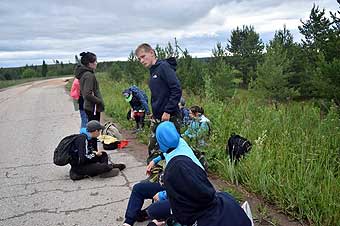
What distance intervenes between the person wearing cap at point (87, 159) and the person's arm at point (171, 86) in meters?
1.31

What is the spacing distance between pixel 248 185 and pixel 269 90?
97.1ft

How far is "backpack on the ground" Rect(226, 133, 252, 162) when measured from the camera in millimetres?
4953

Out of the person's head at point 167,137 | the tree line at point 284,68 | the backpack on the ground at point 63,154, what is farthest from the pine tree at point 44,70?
the person's head at point 167,137

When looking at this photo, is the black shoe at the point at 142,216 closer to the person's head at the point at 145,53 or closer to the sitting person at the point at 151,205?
the sitting person at the point at 151,205

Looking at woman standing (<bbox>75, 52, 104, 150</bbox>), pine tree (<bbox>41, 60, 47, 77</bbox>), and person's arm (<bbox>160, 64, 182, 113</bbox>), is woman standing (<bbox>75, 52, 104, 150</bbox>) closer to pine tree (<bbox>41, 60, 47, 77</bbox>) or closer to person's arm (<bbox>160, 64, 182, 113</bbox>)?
person's arm (<bbox>160, 64, 182, 113</bbox>)

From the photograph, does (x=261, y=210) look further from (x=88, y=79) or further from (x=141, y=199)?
(x=88, y=79)

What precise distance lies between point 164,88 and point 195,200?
2449mm

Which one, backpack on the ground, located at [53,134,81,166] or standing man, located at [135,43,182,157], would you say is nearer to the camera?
standing man, located at [135,43,182,157]

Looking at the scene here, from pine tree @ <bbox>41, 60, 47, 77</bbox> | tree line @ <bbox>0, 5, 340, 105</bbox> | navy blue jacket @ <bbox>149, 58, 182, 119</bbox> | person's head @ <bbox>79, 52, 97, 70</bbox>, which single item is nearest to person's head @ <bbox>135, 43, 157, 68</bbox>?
navy blue jacket @ <bbox>149, 58, 182, 119</bbox>

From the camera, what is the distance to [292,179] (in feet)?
12.9

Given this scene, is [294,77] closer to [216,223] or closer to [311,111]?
[311,111]

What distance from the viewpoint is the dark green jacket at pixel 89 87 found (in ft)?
20.9

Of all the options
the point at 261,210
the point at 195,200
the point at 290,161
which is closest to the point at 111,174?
the point at 261,210

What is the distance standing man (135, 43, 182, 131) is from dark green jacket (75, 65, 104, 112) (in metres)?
1.87
